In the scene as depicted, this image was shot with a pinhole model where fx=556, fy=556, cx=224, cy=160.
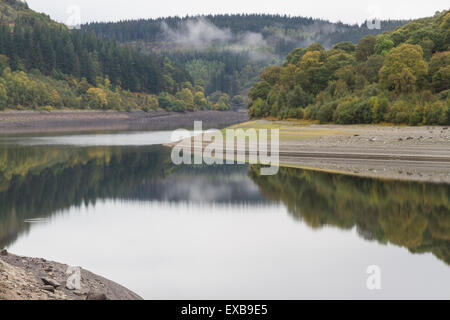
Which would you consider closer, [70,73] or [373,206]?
[373,206]

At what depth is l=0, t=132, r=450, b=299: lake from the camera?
49.3 ft

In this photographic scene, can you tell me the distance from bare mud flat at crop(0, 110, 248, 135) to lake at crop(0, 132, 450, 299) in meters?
61.6

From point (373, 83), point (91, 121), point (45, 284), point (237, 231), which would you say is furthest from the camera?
point (91, 121)

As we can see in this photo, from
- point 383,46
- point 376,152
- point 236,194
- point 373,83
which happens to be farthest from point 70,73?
point 236,194

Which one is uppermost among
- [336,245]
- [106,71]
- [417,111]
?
[106,71]

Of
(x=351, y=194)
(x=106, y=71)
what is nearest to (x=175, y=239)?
(x=351, y=194)

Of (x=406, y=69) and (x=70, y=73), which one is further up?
(x=70, y=73)

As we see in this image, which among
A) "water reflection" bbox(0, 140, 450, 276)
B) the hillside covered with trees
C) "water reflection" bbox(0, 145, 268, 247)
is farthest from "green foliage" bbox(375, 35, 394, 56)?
the hillside covered with trees

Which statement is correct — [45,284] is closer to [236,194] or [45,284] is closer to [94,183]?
[236,194]

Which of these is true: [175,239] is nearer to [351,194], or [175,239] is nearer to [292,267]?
[292,267]

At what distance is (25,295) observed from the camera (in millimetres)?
10883

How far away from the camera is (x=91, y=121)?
131125 millimetres

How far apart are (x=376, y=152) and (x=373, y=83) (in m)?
23.6
